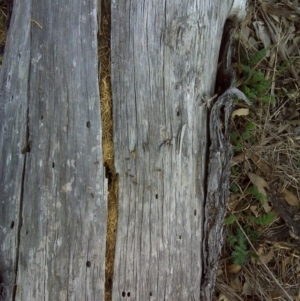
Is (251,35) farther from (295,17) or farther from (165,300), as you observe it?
(165,300)

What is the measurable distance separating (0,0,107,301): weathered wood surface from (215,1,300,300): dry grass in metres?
1.35

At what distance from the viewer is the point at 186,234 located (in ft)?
8.50

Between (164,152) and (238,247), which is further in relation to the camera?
(238,247)

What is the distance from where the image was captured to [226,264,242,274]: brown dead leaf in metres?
3.42

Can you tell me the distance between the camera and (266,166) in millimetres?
3502

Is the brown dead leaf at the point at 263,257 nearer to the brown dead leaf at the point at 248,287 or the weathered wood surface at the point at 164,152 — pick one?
the brown dead leaf at the point at 248,287

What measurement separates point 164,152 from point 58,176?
61 cm

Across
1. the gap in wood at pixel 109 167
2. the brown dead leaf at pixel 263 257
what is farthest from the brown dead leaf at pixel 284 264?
the gap in wood at pixel 109 167

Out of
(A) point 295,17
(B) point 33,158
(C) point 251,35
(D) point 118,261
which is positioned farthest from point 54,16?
(A) point 295,17

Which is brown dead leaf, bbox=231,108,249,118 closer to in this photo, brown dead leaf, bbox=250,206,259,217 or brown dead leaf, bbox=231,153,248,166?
brown dead leaf, bbox=231,153,248,166

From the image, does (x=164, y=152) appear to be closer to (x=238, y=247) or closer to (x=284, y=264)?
(x=238, y=247)

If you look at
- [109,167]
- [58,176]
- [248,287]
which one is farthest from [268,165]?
[58,176]

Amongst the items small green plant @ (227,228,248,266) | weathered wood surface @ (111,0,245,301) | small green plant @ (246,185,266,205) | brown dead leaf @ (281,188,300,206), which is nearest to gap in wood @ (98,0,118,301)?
weathered wood surface @ (111,0,245,301)

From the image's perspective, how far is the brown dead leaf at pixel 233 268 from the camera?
11.2ft
